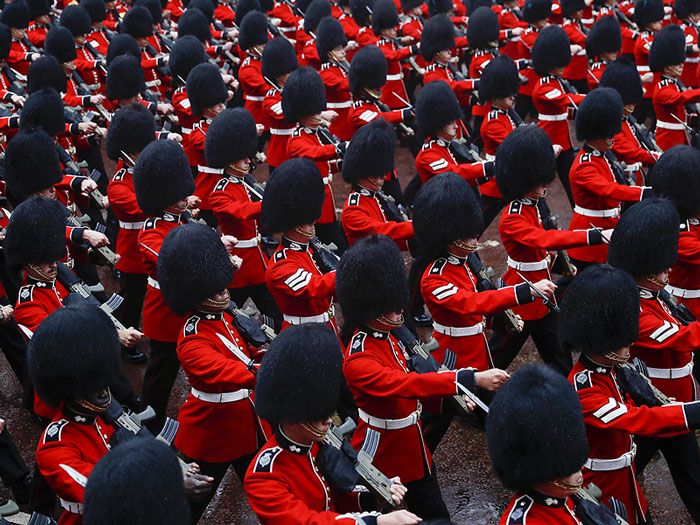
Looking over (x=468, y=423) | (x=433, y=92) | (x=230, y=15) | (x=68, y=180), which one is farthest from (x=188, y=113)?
(x=230, y=15)

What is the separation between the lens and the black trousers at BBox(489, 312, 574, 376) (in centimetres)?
434

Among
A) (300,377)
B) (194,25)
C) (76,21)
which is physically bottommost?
(194,25)

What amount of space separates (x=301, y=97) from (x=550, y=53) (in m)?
2.14

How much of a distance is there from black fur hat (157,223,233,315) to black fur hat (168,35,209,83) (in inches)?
163

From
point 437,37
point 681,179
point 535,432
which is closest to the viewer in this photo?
point 535,432

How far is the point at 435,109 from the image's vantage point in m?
Result: 5.76

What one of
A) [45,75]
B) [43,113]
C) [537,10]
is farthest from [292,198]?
[537,10]

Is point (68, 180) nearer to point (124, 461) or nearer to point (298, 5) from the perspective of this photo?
point (124, 461)

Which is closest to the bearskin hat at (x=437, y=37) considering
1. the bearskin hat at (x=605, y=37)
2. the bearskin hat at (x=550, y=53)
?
the bearskin hat at (x=550, y=53)

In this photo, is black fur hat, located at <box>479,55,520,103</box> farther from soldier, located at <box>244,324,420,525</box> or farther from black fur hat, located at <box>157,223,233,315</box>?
soldier, located at <box>244,324,420,525</box>

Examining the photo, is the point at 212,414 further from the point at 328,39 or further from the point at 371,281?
the point at 328,39

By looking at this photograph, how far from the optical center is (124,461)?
226 cm

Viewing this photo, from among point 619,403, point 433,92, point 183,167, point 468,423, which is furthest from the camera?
point 433,92

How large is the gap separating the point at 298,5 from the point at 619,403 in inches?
322
